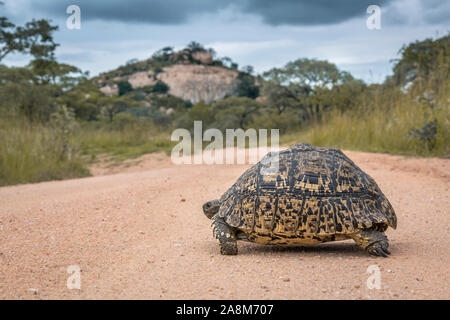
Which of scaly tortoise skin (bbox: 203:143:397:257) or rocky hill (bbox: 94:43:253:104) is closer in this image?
scaly tortoise skin (bbox: 203:143:397:257)

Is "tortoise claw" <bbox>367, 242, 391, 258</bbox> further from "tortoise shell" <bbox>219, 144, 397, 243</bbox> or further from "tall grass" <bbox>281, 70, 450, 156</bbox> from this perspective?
"tall grass" <bbox>281, 70, 450, 156</bbox>

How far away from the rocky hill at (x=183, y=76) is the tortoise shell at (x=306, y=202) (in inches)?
2980

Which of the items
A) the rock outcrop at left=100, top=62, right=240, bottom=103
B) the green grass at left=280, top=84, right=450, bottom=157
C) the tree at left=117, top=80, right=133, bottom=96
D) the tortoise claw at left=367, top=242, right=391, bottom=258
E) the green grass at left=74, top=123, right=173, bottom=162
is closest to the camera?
the tortoise claw at left=367, top=242, right=391, bottom=258

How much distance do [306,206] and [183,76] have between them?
262 feet

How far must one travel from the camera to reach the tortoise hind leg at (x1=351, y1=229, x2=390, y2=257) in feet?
12.0

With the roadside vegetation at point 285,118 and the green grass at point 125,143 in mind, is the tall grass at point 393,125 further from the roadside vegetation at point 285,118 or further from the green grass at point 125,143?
the green grass at point 125,143

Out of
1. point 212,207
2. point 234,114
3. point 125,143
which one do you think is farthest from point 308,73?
point 212,207

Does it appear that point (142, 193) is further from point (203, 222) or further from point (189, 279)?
point (189, 279)

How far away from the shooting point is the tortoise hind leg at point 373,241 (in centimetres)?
364

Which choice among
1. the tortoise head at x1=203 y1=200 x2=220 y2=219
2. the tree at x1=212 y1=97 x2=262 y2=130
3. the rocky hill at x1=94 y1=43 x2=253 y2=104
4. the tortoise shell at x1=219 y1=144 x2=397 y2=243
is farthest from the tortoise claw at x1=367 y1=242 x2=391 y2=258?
the rocky hill at x1=94 y1=43 x2=253 y2=104

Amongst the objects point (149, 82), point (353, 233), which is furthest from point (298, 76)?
point (149, 82)

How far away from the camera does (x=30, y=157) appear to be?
11.4 metres

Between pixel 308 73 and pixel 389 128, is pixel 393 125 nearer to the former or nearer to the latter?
pixel 389 128
